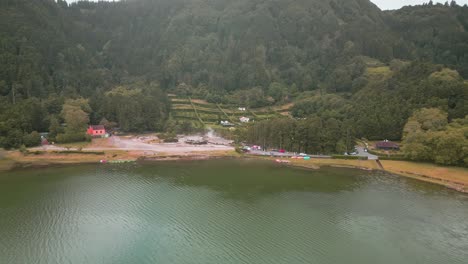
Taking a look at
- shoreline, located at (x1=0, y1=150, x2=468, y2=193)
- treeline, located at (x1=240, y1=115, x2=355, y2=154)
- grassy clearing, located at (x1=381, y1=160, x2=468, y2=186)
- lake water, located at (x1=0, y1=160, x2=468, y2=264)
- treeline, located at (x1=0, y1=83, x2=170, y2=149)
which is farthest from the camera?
treeline, located at (x1=0, y1=83, x2=170, y2=149)

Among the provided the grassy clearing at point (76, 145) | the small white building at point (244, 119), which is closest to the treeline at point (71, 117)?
the grassy clearing at point (76, 145)

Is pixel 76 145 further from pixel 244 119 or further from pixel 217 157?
pixel 244 119

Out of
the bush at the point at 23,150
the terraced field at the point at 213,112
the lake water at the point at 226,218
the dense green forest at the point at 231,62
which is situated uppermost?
the dense green forest at the point at 231,62

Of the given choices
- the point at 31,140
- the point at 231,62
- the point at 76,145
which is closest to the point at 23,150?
the point at 31,140

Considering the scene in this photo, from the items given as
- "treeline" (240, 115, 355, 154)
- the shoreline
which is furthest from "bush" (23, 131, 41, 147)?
"treeline" (240, 115, 355, 154)

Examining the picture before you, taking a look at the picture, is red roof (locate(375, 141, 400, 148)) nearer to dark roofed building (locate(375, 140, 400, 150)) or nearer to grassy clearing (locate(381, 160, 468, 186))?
dark roofed building (locate(375, 140, 400, 150))

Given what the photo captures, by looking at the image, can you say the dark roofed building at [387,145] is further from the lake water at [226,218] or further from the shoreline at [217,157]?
the lake water at [226,218]

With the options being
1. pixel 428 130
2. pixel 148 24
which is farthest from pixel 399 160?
pixel 148 24
